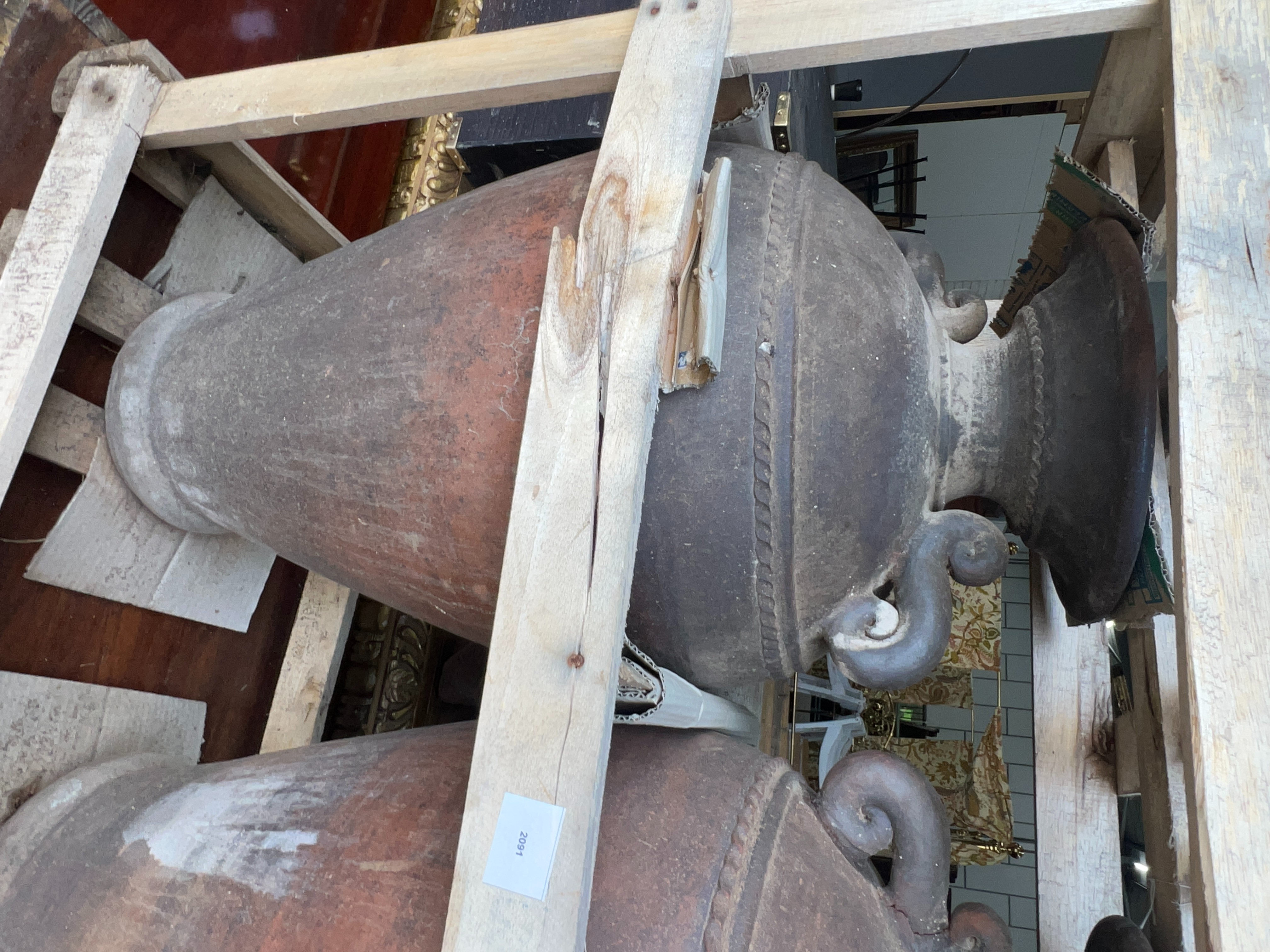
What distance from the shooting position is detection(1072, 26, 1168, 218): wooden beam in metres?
1.03

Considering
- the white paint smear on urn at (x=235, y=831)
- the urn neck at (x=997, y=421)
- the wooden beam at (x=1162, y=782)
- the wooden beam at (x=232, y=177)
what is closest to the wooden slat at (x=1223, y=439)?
the urn neck at (x=997, y=421)

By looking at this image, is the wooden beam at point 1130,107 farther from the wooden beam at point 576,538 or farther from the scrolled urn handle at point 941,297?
the wooden beam at point 576,538

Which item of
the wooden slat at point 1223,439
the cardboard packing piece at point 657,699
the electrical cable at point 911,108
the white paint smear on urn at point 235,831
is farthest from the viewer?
the electrical cable at point 911,108

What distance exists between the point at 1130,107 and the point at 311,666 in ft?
4.87

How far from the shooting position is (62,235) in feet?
3.31

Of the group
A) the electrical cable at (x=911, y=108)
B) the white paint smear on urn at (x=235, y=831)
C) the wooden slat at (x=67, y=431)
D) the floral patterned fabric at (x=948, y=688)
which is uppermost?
the electrical cable at (x=911, y=108)

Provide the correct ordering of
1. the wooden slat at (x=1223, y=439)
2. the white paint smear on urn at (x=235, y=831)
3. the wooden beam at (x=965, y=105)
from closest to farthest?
the wooden slat at (x=1223, y=439), the white paint smear on urn at (x=235, y=831), the wooden beam at (x=965, y=105)

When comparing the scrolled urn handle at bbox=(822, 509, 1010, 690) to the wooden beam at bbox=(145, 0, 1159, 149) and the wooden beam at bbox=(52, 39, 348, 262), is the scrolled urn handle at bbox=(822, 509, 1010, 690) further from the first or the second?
the wooden beam at bbox=(52, 39, 348, 262)

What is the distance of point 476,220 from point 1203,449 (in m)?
0.70

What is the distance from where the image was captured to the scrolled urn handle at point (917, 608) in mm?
813

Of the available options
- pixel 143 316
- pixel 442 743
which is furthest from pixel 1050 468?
pixel 143 316

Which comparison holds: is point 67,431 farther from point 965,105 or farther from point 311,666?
point 965,105

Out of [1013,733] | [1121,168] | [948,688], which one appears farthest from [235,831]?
[1013,733]

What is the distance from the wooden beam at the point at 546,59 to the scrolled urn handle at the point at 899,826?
27.7 inches
